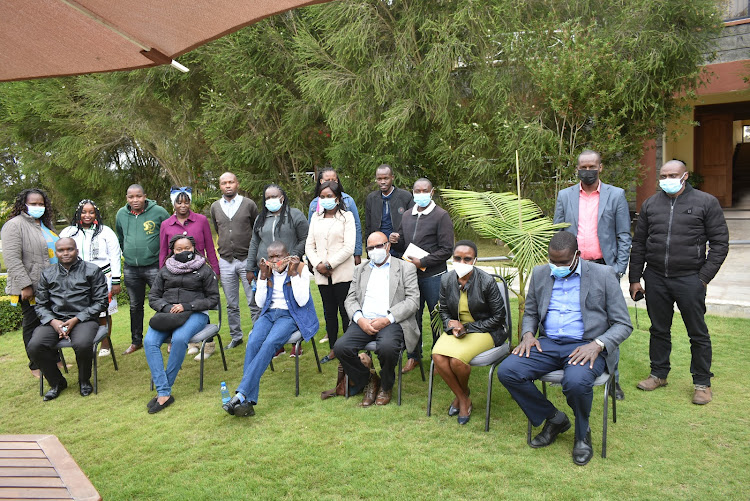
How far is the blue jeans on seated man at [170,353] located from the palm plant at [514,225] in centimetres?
298

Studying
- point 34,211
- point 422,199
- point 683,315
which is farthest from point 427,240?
point 34,211

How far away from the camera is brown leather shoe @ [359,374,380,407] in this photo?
17.4 ft

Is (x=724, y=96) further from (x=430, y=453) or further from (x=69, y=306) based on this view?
(x=69, y=306)

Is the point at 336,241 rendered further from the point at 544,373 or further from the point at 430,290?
the point at 544,373

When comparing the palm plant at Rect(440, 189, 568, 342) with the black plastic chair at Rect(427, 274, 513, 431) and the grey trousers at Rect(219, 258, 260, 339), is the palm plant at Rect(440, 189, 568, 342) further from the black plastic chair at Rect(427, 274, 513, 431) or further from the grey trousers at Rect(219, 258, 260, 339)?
the grey trousers at Rect(219, 258, 260, 339)

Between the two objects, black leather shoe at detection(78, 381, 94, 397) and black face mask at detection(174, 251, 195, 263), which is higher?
black face mask at detection(174, 251, 195, 263)

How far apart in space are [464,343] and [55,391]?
433cm

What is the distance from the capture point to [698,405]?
16.2 feet

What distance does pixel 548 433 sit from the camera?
441 cm

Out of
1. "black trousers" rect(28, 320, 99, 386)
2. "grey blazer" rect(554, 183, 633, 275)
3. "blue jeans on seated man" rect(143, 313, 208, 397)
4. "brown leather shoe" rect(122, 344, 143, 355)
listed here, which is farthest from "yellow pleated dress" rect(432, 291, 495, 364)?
"brown leather shoe" rect(122, 344, 143, 355)

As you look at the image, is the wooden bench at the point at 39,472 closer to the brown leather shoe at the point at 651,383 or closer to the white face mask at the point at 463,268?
the white face mask at the point at 463,268

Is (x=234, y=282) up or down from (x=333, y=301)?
up

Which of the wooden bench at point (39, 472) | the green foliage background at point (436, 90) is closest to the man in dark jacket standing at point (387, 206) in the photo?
the wooden bench at point (39, 472)

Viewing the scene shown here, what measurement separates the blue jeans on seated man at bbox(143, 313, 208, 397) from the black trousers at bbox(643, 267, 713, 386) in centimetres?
443
